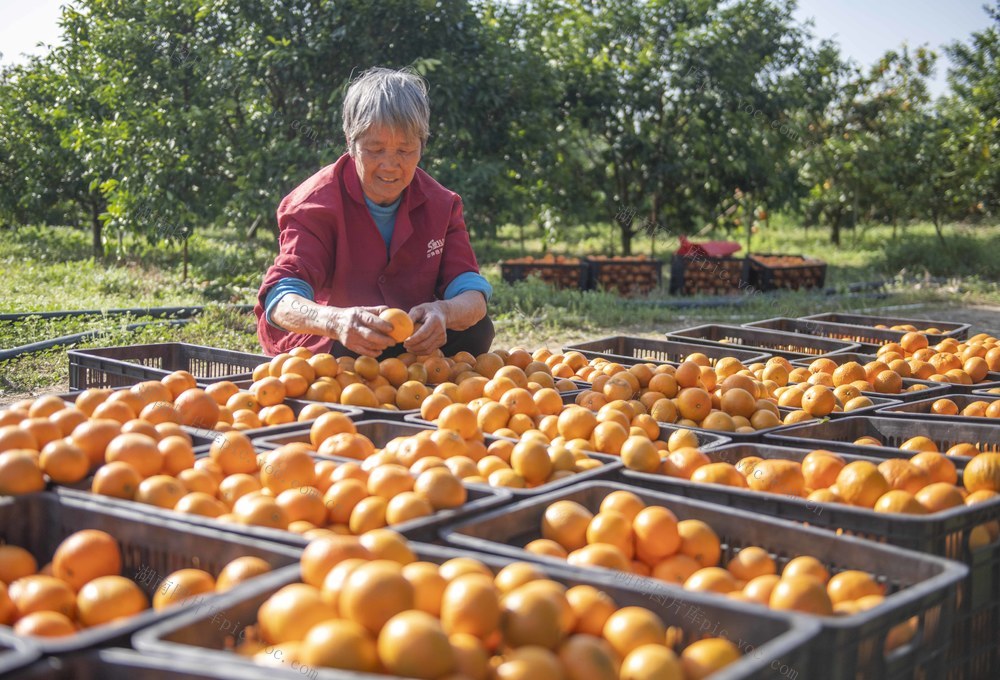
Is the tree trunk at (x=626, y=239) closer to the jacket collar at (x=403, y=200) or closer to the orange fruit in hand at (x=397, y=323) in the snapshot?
the jacket collar at (x=403, y=200)

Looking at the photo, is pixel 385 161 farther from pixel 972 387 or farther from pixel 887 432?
pixel 972 387

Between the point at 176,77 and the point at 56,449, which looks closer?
the point at 56,449

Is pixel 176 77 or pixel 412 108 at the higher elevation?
pixel 176 77

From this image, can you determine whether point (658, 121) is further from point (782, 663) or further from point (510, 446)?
point (782, 663)

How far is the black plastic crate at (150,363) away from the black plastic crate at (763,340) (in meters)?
1.95

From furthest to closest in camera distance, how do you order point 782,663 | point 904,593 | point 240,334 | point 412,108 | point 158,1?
1. point 158,1
2. point 240,334
3. point 412,108
4. point 904,593
5. point 782,663

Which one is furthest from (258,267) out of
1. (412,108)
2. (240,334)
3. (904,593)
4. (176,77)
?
(904,593)

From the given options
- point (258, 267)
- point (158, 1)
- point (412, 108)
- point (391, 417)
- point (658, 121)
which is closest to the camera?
point (391, 417)

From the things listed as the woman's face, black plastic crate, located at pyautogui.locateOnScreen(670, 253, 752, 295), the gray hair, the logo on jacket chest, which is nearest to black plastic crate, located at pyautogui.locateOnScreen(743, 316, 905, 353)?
the logo on jacket chest

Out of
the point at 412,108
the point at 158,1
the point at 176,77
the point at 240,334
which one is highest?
the point at 158,1

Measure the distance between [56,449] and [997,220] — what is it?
19.4 metres

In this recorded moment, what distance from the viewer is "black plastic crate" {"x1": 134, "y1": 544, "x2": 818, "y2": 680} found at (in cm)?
125

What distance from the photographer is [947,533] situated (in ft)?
6.24

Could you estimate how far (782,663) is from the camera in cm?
129
